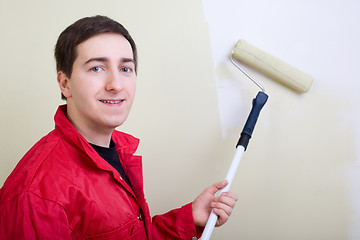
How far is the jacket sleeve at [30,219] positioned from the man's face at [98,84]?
25 centimetres

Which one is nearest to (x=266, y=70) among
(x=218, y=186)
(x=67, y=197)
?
(x=218, y=186)

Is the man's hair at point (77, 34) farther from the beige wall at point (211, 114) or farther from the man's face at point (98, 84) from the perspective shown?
the beige wall at point (211, 114)

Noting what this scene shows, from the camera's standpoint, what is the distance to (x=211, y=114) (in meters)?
1.38

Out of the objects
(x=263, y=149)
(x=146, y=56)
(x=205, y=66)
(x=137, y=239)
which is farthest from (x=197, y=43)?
(x=137, y=239)

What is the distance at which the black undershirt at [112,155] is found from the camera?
3.30ft

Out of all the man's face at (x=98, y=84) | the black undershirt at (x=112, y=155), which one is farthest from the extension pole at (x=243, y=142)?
the man's face at (x=98, y=84)

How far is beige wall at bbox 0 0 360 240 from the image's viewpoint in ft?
4.24

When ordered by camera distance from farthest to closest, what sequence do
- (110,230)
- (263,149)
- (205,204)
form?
1. (263,149)
2. (205,204)
3. (110,230)

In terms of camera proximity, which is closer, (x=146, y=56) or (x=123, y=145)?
(x=123, y=145)

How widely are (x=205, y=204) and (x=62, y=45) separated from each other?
0.62 m

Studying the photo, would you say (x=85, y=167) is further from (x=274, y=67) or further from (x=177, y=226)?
(x=274, y=67)

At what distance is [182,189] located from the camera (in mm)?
1428

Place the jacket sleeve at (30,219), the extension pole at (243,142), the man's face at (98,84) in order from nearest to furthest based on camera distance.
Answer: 1. the jacket sleeve at (30,219)
2. the man's face at (98,84)
3. the extension pole at (243,142)

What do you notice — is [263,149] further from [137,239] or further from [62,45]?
[62,45]
